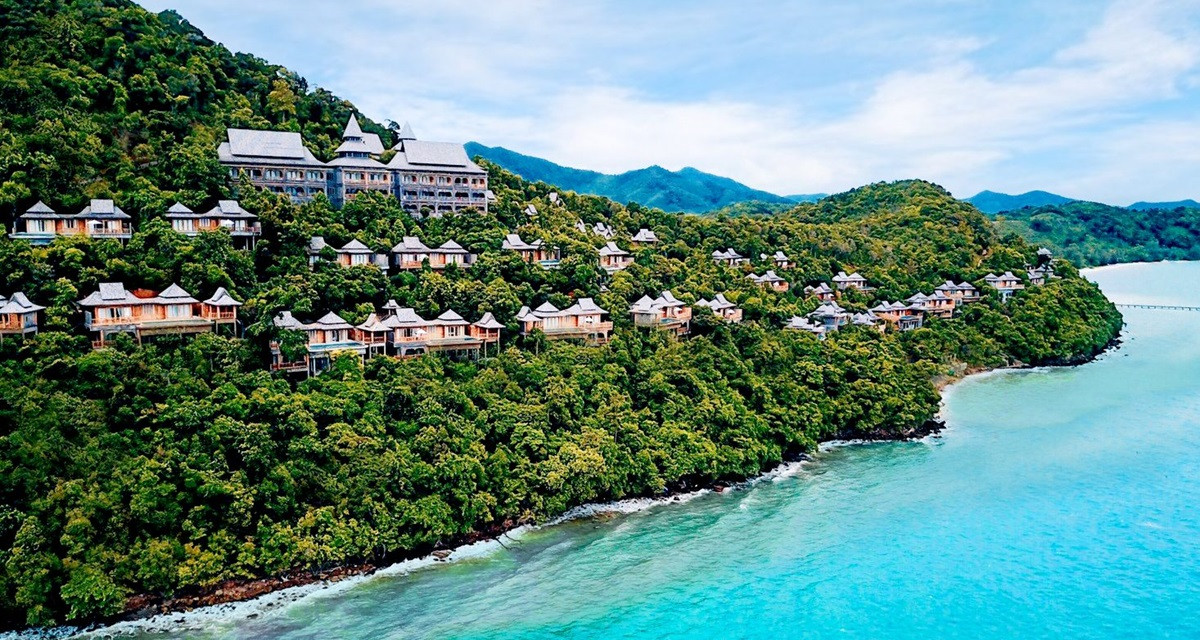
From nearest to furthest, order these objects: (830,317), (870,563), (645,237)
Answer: (870,563), (830,317), (645,237)

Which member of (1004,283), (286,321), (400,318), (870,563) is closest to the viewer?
(870,563)

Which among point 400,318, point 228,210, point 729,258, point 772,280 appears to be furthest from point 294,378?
point 772,280

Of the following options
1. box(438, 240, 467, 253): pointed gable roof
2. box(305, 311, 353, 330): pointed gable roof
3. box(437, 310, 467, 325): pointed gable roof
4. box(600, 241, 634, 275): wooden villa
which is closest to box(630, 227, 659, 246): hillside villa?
box(600, 241, 634, 275): wooden villa

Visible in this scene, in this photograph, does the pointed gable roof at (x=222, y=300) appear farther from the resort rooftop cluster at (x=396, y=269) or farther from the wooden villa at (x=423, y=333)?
the wooden villa at (x=423, y=333)

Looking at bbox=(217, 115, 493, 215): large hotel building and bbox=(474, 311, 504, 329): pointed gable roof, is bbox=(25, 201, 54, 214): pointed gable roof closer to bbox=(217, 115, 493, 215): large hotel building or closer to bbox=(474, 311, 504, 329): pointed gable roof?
bbox=(217, 115, 493, 215): large hotel building

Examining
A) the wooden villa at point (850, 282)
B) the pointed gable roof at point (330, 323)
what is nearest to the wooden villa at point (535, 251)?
the pointed gable roof at point (330, 323)

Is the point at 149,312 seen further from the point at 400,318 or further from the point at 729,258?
the point at 729,258
